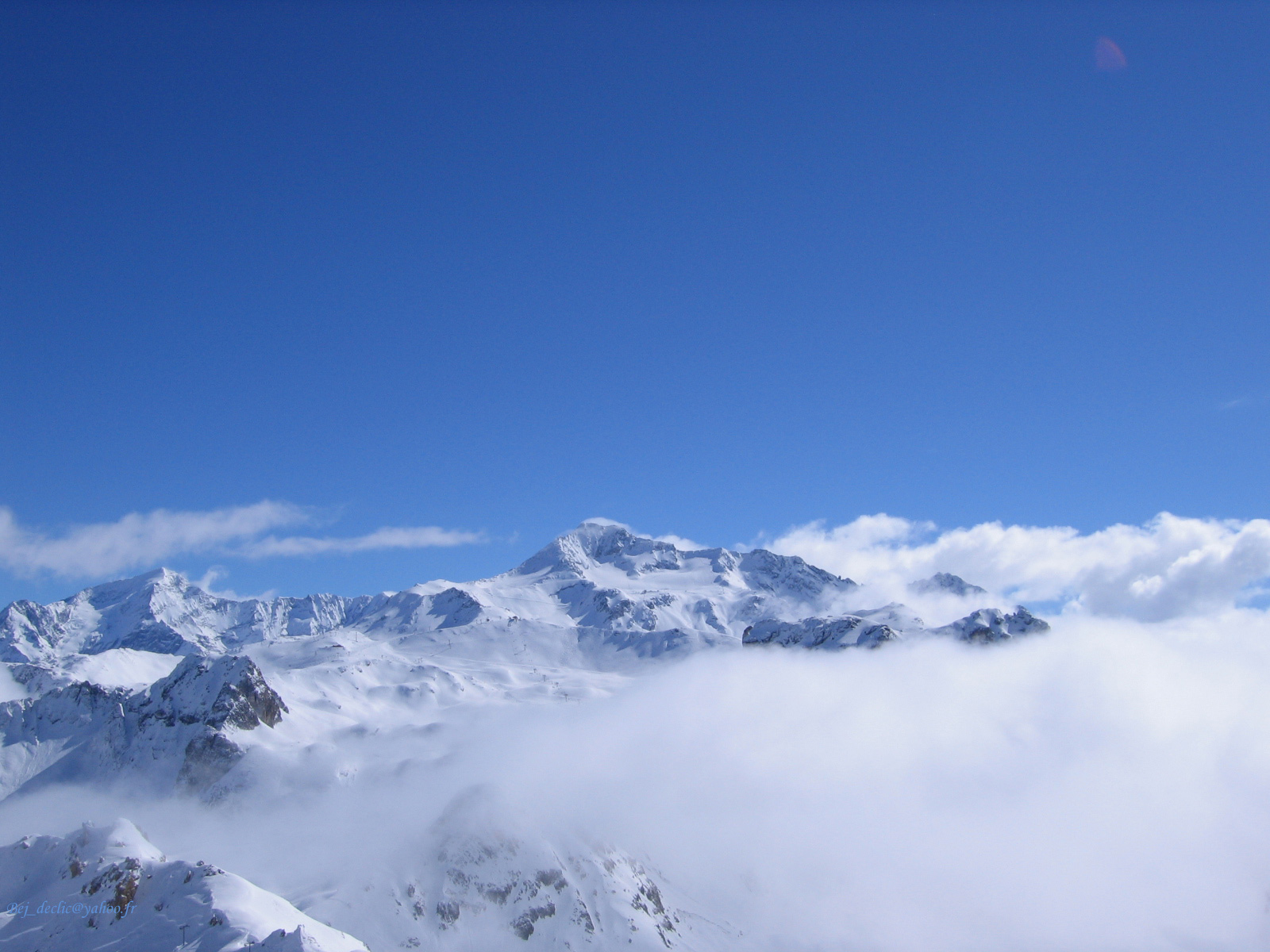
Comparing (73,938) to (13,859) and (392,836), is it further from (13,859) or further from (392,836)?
(392,836)

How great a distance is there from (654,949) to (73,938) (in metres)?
140

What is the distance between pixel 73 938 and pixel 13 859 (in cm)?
2512

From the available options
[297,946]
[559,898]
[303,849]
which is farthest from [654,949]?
[297,946]

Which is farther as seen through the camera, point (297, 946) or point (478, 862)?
point (478, 862)

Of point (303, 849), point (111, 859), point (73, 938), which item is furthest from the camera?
point (303, 849)

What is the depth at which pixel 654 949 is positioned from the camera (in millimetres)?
185375

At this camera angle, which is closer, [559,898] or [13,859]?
[13,859]

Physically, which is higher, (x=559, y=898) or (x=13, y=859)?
(x=13, y=859)

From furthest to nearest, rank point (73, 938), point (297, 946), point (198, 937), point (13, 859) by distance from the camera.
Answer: point (13, 859), point (73, 938), point (198, 937), point (297, 946)

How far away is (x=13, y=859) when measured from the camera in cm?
9456

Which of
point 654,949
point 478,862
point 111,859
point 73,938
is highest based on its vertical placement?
point 111,859

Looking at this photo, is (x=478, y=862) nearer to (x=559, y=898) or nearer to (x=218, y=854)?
(x=559, y=898)

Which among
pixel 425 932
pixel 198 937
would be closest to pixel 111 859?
pixel 198 937

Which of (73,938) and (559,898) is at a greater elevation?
(73,938)
